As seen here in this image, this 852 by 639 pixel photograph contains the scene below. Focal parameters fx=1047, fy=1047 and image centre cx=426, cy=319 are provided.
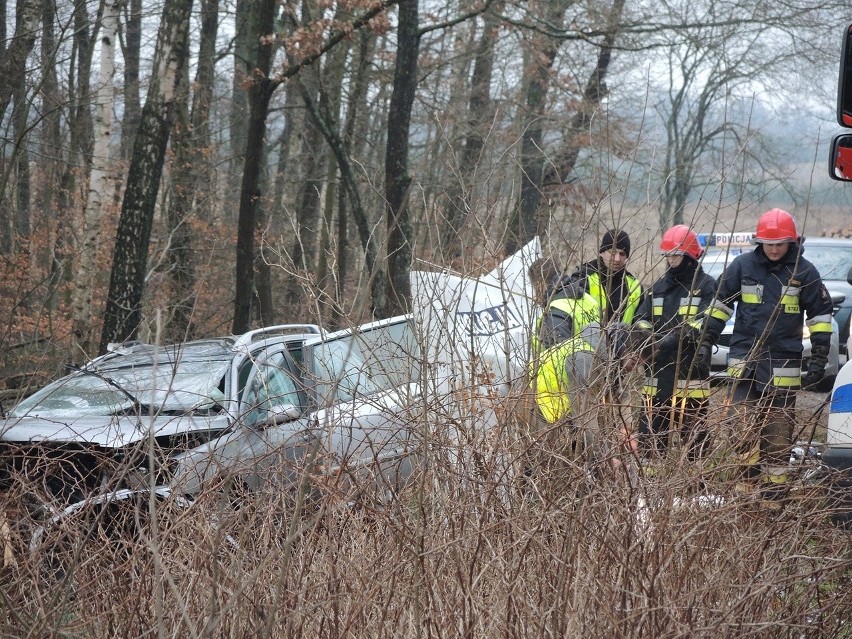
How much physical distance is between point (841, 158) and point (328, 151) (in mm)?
19261

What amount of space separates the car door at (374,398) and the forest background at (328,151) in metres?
0.26

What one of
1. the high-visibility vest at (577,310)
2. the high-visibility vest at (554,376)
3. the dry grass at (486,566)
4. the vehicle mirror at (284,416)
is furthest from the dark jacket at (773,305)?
the vehicle mirror at (284,416)

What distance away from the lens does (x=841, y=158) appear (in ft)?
13.9

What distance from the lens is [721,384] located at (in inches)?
197

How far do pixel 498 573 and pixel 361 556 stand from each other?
0.61m

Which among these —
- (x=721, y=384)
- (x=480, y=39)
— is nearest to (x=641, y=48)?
(x=480, y=39)

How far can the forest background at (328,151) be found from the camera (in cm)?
557

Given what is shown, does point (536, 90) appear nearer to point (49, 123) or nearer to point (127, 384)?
point (49, 123)

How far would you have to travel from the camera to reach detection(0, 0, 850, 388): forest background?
219 inches

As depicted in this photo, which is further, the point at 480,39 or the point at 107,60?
the point at 480,39

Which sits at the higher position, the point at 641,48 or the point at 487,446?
the point at 641,48

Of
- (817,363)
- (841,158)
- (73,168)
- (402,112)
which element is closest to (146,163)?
(402,112)

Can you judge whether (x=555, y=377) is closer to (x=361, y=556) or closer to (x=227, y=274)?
(x=361, y=556)

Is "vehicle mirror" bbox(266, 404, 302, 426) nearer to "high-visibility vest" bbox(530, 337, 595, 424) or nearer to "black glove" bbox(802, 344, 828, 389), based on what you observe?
"high-visibility vest" bbox(530, 337, 595, 424)
